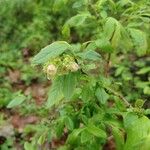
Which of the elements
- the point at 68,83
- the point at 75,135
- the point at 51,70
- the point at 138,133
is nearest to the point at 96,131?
the point at 75,135

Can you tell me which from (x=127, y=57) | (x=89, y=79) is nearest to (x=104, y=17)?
(x=89, y=79)

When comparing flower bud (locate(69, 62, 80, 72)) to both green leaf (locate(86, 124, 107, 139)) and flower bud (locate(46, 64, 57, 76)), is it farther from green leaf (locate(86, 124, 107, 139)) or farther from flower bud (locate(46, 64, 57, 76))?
green leaf (locate(86, 124, 107, 139))

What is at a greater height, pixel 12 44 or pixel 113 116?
pixel 113 116

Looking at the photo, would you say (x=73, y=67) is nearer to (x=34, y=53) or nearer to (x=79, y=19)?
(x=79, y=19)

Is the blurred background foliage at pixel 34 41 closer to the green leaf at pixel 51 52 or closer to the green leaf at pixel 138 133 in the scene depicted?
the green leaf at pixel 138 133

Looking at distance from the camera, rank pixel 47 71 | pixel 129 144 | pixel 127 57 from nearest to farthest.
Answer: pixel 47 71, pixel 129 144, pixel 127 57

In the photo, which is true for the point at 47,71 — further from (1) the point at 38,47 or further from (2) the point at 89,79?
(1) the point at 38,47

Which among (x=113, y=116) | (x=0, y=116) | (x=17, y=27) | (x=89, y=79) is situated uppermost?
(x=89, y=79)
